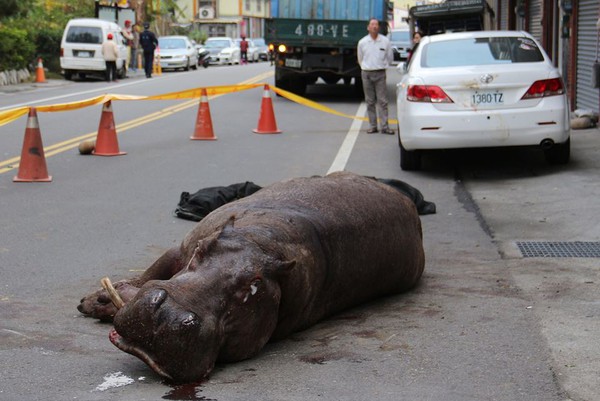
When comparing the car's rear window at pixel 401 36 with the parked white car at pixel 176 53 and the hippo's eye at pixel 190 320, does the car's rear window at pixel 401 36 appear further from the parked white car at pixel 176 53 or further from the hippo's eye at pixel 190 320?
the hippo's eye at pixel 190 320

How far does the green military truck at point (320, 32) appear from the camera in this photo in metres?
25.3

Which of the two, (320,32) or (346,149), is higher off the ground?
(320,32)

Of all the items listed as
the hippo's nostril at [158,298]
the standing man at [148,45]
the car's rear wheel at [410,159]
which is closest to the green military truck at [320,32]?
the car's rear wheel at [410,159]

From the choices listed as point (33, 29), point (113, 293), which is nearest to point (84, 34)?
point (33, 29)

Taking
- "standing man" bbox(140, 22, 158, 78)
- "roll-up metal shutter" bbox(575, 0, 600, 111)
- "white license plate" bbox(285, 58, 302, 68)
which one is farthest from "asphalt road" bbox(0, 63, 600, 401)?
"standing man" bbox(140, 22, 158, 78)

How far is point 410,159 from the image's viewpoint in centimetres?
1311

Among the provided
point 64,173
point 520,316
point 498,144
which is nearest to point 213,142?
point 64,173

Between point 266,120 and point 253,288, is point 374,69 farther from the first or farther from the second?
point 253,288

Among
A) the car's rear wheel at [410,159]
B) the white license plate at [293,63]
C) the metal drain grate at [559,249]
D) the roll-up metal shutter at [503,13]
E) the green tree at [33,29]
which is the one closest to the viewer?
the metal drain grate at [559,249]

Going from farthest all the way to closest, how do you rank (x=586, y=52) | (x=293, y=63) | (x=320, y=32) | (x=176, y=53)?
(x=176, y=53) → (x=293, y=63) → (x=320, y=32) → (x=586, y=52)

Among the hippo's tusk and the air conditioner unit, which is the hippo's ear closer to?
the hippo's tusk

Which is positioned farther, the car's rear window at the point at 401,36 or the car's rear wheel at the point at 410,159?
the car's rear window at the point at 401,36

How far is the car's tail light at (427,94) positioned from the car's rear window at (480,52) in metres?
0.59

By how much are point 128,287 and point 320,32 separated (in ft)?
65.9
